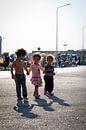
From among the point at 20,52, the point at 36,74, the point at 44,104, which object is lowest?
the point at 44,104

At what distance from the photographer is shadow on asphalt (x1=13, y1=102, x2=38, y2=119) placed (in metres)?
10.6

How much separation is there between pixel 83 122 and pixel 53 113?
1.66 meters

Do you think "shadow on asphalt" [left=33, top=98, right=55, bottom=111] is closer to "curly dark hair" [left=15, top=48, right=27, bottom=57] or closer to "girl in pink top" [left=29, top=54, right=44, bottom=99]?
"girl in pink top" [left=29, top=54, right=44, bottom=99]

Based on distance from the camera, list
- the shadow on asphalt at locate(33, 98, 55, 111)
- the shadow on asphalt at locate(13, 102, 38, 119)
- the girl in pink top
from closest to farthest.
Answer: the shadow on asphalt at locate(13, 102, 38, 119)
the shadow on asphalt at locate(33, 98, 55, 111)
the girl in pink top

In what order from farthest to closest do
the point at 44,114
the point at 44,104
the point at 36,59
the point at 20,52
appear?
the point at 36,59, the point at 20,52, the point at 44,104, the point at 44,114

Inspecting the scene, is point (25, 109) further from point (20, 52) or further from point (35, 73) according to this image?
point (35, 73)

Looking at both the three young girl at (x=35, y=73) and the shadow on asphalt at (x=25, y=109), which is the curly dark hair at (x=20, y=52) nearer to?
the three young girl at (x=35, y=73)

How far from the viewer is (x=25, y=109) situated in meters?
12.0

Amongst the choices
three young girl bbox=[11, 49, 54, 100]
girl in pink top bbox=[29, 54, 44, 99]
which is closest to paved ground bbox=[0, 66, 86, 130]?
three young girl bbox=[11, 49, 54, 100]

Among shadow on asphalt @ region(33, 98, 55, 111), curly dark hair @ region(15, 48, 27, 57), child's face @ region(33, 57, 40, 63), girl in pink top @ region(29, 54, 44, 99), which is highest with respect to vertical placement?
curly dark hair @ region(15, 48, 27, 57)

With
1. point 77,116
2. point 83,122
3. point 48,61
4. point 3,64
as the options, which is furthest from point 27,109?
point 3,64

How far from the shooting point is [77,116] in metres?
10.4

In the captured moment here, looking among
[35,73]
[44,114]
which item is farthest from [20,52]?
[44,114]

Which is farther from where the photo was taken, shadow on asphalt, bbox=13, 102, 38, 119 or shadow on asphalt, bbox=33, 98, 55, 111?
shadow on asphalt, bbox=33, 98, 55, 111
